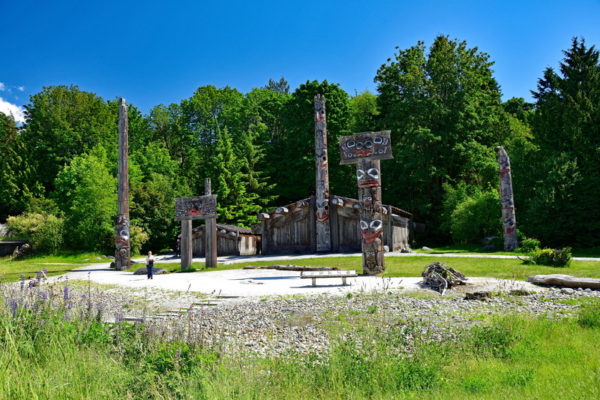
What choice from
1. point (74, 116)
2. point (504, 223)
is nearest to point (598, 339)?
point (504, 223)

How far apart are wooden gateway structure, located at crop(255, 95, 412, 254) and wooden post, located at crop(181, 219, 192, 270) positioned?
8.75m

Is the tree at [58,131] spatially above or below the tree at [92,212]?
above

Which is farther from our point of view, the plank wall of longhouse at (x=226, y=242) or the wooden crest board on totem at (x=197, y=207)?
the plank wall of longhouse at (x=226, y=242)

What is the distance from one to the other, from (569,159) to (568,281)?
17.8 meters

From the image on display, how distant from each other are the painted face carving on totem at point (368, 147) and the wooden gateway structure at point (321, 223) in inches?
457

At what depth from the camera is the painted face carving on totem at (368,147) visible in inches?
658

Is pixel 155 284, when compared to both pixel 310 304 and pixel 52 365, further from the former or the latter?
pixel 52 365

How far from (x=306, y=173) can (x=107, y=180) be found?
18588mm

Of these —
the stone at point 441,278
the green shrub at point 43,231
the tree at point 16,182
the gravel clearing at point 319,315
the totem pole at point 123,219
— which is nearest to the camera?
the gravel clearing at point 319,315

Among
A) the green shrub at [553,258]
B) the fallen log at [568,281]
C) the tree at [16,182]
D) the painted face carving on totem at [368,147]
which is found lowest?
the fallen log at [568,281]

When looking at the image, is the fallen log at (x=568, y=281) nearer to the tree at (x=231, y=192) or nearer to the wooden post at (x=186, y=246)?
the wooden post at (x=186, y=246)

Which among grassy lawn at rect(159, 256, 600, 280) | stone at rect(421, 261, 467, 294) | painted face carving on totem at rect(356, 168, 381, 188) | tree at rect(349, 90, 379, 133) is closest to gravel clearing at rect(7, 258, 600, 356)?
stone at rect(421, 261, 467, 294)

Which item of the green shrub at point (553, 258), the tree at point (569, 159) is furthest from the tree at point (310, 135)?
the green shrub at point (553, 258)

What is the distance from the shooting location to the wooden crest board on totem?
872 inches
